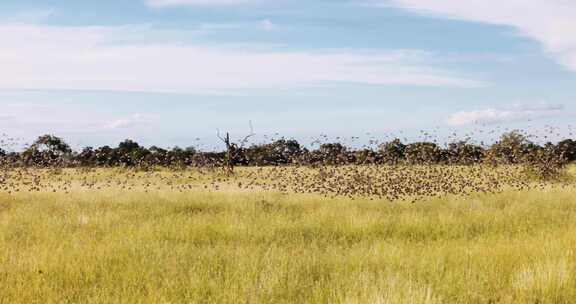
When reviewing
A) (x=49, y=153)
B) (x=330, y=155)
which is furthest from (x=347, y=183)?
(x=49, y=153)

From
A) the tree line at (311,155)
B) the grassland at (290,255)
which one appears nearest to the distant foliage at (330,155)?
the tree line at (311,155)

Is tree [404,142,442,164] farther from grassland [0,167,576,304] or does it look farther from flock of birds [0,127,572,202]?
grassland [0,167,576,304]

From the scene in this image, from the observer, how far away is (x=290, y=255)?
25.7ft

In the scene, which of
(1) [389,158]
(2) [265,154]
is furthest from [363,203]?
(2) [265,154]

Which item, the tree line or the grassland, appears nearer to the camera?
the grassland

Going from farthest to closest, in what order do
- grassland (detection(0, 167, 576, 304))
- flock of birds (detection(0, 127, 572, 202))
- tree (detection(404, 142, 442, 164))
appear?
tree (detection(404, 142, 442, 164)), flock of birds (detection(0, 127, 572, 202)), grassland (detection(0, 167, 576, 304))

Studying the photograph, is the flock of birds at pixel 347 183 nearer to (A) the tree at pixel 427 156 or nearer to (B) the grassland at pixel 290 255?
(A) the tree at pixel 427 156

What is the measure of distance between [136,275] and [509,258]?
495cm

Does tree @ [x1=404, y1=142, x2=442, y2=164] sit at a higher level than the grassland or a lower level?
higher

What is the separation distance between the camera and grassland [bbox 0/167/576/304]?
6242mm

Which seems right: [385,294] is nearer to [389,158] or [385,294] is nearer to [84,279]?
[84,279]

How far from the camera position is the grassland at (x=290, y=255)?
6.24m

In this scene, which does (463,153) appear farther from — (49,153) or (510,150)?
(49,153)

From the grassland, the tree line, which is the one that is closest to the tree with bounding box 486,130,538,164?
the tree line
